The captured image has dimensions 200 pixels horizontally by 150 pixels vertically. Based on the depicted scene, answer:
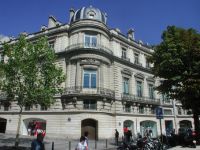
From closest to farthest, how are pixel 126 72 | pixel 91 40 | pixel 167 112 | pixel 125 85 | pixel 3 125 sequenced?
pixel 91 40 → pixel 125 85 → pixel 126 72 → pixel 3 125 → pixel 167 112

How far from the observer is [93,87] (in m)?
26.4

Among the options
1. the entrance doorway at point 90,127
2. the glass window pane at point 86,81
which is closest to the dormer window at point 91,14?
the glass window pane at point 86,81

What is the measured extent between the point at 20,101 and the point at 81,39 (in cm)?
1345

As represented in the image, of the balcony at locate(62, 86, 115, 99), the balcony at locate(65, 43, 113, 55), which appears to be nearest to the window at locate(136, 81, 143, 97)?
the balcony at locate(62, 86, 115, 99)

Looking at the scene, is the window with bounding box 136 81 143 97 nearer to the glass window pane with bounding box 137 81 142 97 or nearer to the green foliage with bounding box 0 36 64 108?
the glass window pane with bounding box 137 81 142 97

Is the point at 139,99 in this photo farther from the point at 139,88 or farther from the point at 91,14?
the point at 91,14

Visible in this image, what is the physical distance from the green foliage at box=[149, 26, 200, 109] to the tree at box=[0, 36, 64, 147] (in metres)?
10.2

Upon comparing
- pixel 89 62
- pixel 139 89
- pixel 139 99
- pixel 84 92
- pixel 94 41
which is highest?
pixel 94 41

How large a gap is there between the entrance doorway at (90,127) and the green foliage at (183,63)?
1032cm

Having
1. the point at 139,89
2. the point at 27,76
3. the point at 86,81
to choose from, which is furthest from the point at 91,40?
the point at 27,76

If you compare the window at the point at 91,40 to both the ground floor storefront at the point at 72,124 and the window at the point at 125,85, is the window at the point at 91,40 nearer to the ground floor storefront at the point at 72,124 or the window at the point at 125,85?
the window at the point at 125,85

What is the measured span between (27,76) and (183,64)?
14166 mm

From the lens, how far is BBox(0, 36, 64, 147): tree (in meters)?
17.3

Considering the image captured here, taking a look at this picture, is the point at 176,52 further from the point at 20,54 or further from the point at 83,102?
the point at 20,54
